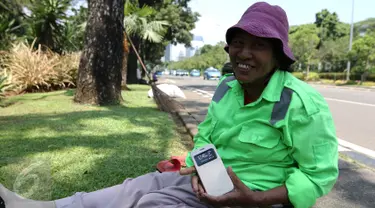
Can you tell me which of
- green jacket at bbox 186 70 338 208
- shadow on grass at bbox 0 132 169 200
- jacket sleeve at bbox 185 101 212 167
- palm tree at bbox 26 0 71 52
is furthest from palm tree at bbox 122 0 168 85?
green jacket at bbox 186 70 338 208

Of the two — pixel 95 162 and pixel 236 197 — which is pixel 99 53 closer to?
pixel 95 162

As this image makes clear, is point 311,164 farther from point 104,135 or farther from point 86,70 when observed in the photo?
point 86,70

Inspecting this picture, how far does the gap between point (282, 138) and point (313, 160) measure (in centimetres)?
15

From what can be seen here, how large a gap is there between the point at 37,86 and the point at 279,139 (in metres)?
10.9

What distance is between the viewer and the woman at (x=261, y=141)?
1.30 meters

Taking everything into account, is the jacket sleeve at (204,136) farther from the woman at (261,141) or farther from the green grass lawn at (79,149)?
the green grass lawn at (79,149)

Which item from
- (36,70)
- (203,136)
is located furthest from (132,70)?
(203,136)

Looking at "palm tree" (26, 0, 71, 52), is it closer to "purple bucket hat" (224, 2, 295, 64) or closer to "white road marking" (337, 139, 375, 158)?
"white road marking" (337, 139, 375, 158)

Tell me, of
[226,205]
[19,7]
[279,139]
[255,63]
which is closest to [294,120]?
[279,139]

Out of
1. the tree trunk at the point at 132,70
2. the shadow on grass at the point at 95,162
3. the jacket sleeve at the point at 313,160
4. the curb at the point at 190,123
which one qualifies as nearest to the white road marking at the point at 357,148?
the curb at the point at 190,123

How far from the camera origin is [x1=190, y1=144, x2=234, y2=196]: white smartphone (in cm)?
135

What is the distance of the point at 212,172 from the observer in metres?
1.38

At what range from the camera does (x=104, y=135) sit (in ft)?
13.7

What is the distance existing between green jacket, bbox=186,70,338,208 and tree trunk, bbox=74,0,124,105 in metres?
5.43
